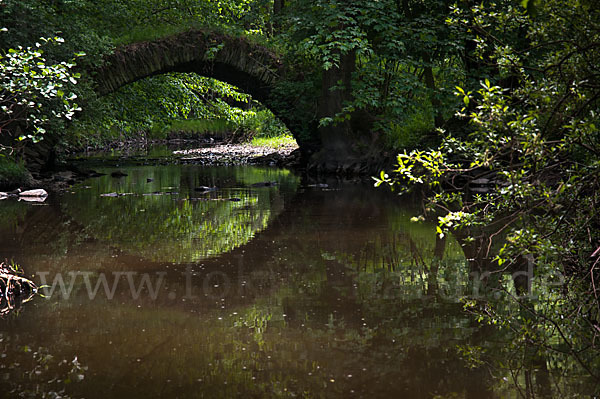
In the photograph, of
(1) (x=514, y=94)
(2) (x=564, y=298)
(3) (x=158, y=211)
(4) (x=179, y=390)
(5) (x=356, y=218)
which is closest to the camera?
(4) (x=179, y=390)

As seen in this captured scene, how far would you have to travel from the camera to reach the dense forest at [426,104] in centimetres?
396

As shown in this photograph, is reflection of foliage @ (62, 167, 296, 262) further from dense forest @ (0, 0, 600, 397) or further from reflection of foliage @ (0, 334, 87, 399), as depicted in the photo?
reflection of foliage @ (0, 334, 87, 399)

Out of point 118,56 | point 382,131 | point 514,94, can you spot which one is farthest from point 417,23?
point 514,94

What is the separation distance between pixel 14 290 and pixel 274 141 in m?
25.3

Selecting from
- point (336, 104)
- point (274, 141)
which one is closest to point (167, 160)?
point (274, 141)

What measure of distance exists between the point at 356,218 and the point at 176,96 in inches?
516

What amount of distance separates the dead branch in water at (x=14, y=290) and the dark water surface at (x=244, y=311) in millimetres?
136

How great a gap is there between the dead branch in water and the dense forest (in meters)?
1.37

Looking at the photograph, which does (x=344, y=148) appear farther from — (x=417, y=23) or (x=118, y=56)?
(x=118, y=56)

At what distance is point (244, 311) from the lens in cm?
483

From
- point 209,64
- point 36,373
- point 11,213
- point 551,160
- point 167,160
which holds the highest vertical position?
point 209,64

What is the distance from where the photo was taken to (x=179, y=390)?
3434mm

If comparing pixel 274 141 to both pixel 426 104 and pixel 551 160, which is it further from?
pixel 551 160

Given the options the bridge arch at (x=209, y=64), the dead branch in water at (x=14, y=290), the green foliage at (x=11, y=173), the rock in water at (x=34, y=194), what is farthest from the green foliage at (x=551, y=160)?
the bridge arch at (x=209, y=64)
